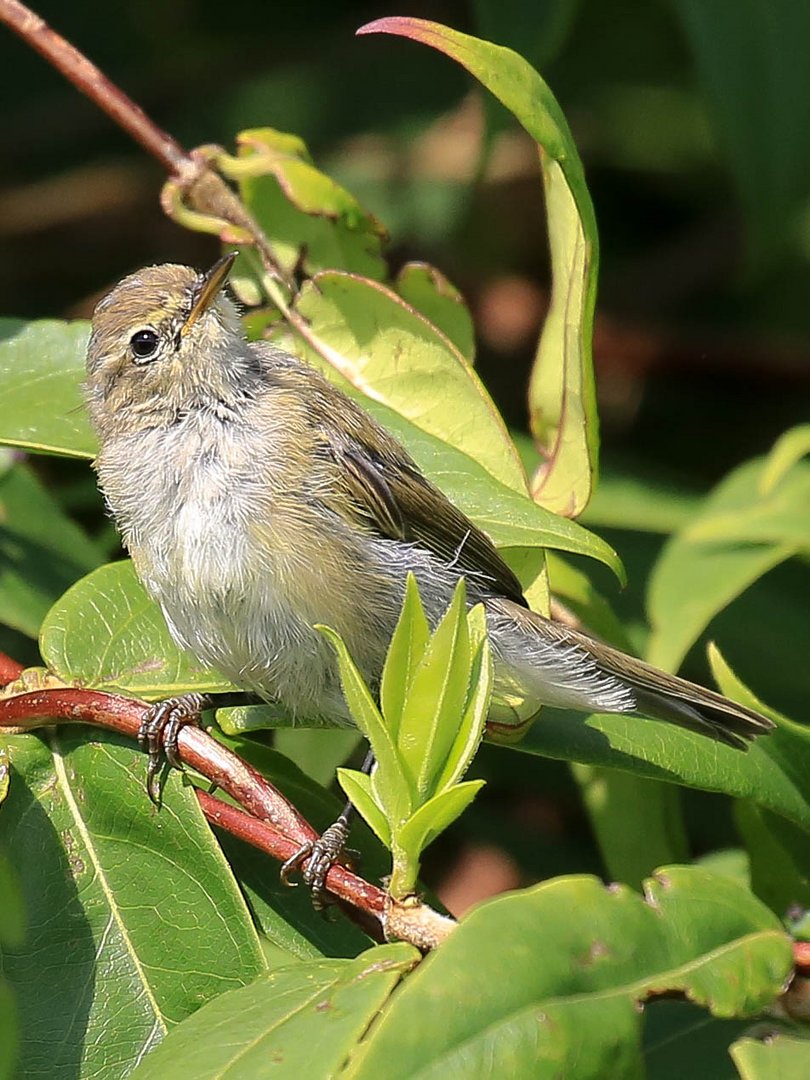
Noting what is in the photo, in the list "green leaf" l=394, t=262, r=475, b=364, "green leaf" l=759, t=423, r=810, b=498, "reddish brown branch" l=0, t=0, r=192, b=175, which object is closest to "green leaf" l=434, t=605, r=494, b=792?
"green leaf" l=394, t=262, r=475, b=364

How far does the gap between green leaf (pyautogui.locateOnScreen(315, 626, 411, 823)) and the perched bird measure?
0.64 meters

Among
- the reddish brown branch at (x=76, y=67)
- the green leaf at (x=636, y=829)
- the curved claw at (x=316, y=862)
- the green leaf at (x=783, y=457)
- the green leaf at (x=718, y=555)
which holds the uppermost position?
the reddish brown branch at (x=76, y=67)

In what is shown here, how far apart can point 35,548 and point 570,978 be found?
2.24 m

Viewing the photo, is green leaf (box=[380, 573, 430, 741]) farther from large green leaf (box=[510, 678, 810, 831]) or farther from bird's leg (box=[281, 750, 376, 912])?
large green leaf (box=[510, 678, 810, 831])

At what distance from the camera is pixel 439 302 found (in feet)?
12.0

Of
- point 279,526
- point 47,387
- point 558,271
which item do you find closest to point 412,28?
point 558,271

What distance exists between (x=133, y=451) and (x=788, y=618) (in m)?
2.53

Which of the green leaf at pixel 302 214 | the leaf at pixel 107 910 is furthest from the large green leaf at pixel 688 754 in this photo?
the green leaf at pixel 302 214

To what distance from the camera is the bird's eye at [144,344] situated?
135 inches

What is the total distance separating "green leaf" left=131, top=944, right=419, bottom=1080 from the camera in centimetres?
201

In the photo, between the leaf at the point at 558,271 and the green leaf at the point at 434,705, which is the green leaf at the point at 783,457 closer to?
the leaf at the point at 558,271

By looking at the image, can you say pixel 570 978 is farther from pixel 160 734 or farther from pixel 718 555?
pixel 718 555

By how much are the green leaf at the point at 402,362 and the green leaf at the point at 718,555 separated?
0.90 meters

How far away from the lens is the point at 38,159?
6.26 meters
